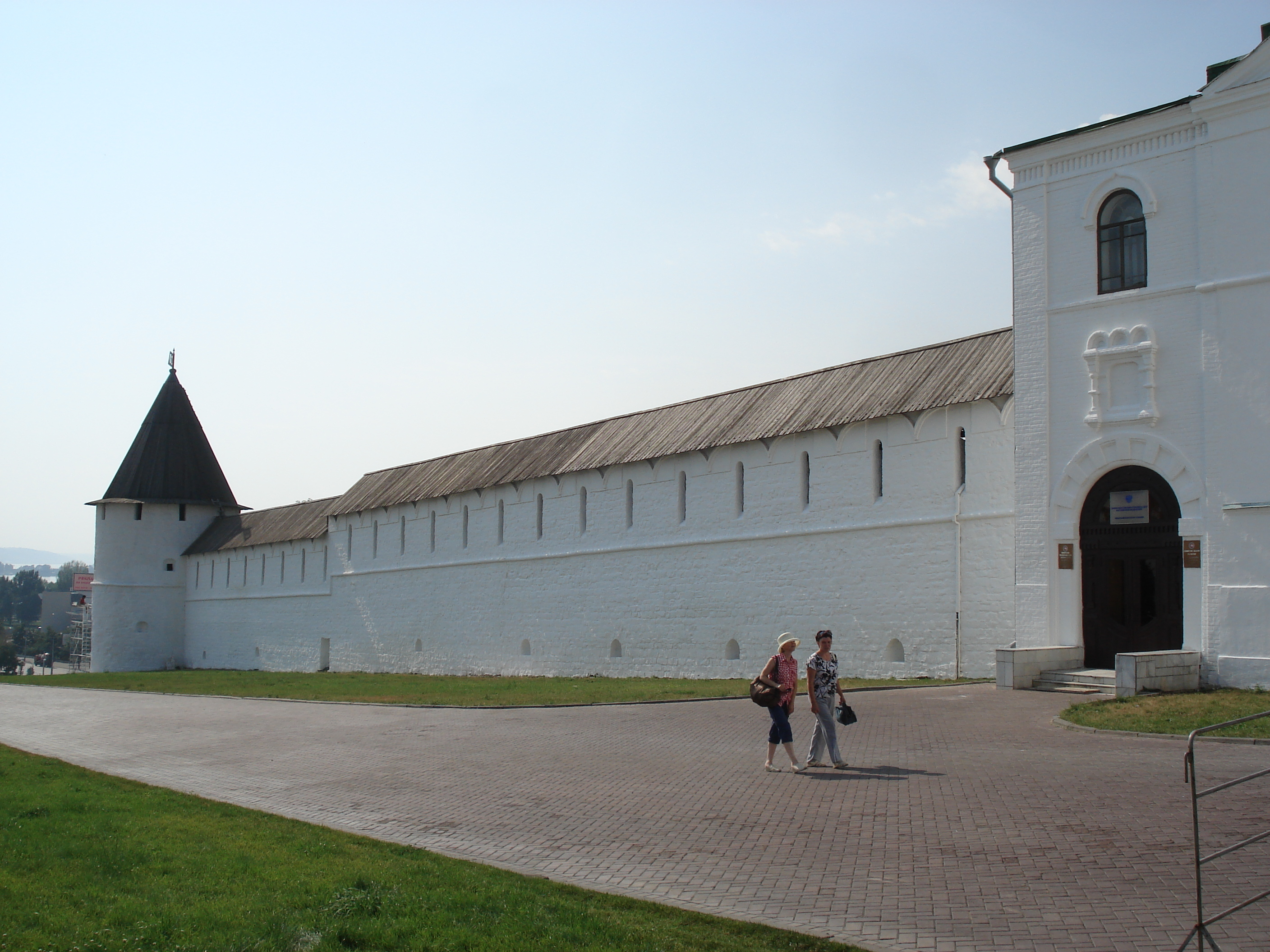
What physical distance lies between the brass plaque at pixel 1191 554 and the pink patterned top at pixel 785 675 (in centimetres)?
968

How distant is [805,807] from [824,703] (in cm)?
201

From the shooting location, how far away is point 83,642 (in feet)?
290

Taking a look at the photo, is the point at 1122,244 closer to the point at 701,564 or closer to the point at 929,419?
the point at 929,419

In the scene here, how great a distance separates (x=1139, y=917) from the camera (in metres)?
5.79

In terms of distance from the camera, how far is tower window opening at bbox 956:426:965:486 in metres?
21.8

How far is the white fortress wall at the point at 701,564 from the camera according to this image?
21656 mm

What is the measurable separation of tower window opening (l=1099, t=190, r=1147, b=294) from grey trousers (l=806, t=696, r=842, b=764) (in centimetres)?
1161

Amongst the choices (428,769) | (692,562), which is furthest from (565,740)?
(692,562)

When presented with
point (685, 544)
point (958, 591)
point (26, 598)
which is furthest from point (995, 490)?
point (26, 598)

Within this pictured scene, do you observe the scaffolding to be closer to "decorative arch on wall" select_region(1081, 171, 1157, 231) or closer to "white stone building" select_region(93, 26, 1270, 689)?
"white stone building" select_region(93, 26, 1270, 689)

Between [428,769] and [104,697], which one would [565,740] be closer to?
[428,769]

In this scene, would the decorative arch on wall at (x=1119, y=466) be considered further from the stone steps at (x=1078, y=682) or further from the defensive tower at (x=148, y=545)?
the defensive tower at (x=148, y=545)

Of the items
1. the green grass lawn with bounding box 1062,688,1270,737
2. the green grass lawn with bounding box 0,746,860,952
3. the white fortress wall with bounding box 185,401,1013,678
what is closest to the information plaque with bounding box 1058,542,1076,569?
the white fortress wall with bounding box 185,401,1013,678

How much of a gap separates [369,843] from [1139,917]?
514cm
